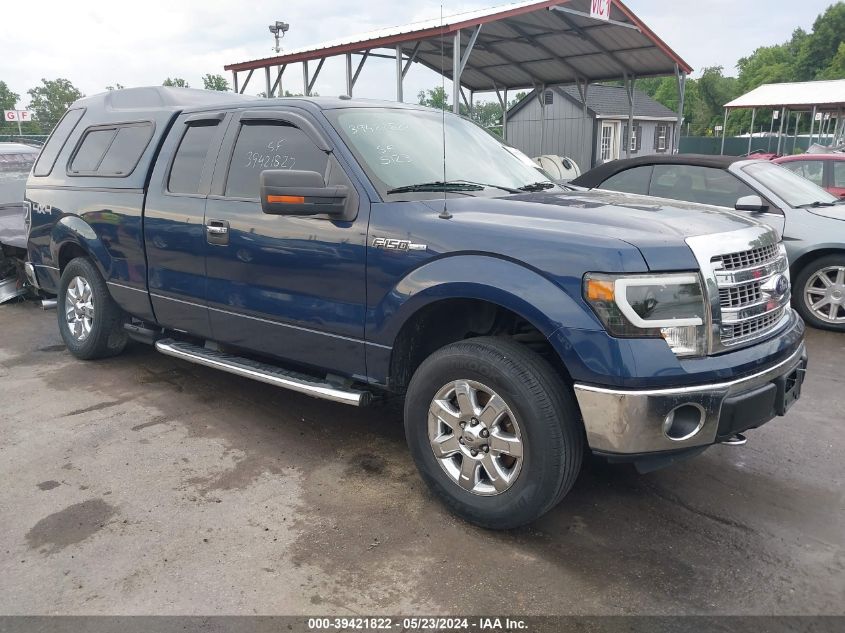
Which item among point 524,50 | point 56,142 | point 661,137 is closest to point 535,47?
point 524,50

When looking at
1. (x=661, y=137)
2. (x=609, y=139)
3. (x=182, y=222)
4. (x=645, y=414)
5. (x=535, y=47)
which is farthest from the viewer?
(x=661, y=137)

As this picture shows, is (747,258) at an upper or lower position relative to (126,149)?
lower

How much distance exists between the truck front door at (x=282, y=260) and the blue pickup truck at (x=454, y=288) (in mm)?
12

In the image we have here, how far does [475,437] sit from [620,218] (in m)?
1.18

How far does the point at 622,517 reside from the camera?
3285 mm

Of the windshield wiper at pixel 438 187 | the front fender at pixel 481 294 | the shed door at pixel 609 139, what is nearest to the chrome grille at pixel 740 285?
the front fender at pixel 481 294

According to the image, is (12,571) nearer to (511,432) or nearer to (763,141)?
(511,432)

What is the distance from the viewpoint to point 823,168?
925 centimetres

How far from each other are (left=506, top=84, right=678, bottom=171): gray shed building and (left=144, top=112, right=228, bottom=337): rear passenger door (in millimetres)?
24248

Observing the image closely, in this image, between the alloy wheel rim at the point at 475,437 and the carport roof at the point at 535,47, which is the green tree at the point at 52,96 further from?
the alloy wheel rim at the point at 475,437

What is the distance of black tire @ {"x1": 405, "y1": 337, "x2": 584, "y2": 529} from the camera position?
2842 millimetres

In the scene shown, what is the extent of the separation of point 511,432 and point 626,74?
18168mm

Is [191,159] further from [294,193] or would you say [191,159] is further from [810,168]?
[810,168]

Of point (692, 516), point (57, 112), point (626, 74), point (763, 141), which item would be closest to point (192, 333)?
point (692, 516)
